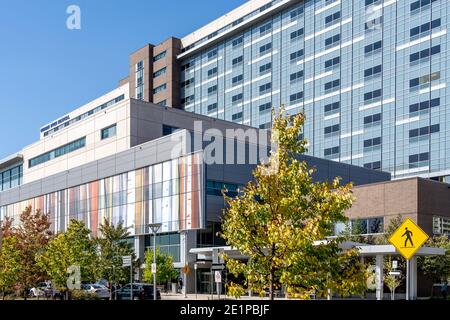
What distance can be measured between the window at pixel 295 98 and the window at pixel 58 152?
3811 cm

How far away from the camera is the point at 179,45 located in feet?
399

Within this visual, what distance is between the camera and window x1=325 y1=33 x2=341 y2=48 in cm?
9344

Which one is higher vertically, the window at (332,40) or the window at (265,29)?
the window at (265,29)

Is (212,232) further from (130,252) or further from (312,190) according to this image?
(312,190)

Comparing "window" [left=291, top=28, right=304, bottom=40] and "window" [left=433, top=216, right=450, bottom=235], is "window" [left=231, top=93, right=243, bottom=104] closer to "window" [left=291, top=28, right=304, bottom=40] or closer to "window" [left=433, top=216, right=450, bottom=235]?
"window" [left=291, top=28, right=304, bottom=40]

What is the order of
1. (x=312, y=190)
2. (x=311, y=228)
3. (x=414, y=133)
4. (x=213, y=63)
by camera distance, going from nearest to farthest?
(x=311, y=228), (x=312, y=190), (x=414, y=133), (x=213, y=63)

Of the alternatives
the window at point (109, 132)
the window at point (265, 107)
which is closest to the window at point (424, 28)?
the window at point (265, 107)

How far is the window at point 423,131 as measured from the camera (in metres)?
79.6

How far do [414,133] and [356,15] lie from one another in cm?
2115

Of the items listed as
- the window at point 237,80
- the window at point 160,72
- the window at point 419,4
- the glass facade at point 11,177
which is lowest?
the glass facade at point 11,177

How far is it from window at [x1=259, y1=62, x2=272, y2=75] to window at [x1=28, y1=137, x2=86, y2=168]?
129 ft

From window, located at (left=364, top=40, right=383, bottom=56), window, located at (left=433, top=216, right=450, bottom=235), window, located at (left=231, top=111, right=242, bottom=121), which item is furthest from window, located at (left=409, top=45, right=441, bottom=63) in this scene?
window, located at (left=231, top=111, right=242, bottom=121)

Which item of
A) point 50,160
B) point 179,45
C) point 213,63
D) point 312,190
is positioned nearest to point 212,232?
point 50,160

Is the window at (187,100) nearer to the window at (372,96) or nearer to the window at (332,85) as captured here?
the window at (332,85)
